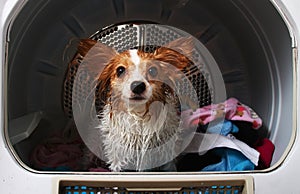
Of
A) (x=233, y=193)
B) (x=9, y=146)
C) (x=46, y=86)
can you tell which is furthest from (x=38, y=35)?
(x=233, y=193)

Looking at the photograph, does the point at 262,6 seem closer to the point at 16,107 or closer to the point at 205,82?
the point at 205,82

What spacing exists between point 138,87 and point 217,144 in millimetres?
264

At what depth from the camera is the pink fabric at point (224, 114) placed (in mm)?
1355

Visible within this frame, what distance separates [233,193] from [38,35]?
75 cm

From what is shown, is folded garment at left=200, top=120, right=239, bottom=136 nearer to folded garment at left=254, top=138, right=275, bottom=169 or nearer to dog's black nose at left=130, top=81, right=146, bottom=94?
folded garment at left=254, top=138, right=275, bottom=169

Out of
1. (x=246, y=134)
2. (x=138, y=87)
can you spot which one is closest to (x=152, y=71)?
(x=138, y=87)

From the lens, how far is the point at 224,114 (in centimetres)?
137

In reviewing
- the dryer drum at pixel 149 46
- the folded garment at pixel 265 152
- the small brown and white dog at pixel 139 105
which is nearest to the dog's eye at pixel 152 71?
the small brown and white dog at pixel 139 105

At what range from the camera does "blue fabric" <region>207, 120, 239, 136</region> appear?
1330 millimetres

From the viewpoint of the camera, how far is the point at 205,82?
1.51 m

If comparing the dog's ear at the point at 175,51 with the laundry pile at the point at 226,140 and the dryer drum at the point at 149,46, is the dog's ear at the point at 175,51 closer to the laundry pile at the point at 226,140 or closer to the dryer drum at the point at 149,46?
the dryer drum at the point at 149,46

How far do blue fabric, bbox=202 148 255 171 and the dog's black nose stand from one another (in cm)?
27

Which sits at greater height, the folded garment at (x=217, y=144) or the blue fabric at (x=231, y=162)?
the folded garment at (x=217, y=144)

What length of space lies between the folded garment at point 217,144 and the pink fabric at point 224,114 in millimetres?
45
